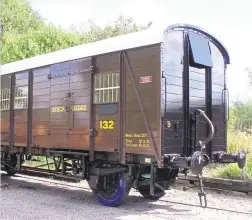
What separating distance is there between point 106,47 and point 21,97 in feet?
11.8

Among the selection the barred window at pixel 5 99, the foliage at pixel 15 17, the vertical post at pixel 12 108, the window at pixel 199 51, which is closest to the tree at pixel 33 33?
the foliage at pixel 15 17

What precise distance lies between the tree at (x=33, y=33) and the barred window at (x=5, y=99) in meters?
10.7

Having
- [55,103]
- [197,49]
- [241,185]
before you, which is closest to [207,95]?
[197,49]

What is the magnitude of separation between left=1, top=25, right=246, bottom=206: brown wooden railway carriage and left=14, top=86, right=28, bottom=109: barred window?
657 millimetres

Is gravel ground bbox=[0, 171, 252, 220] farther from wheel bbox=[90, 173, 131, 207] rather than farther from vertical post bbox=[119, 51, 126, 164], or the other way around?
vertical post bbox=[119, 51, 126, 164]

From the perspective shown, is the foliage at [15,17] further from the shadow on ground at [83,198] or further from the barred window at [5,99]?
the shadow on ground at [83,198]

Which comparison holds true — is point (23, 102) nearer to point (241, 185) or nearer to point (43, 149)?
point (43, 149)

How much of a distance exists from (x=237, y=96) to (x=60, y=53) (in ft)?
141

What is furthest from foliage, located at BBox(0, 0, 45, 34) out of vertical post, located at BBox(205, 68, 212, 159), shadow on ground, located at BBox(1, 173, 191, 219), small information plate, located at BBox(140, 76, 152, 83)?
small information plate, located at BBox(140, 76, 152, 83)

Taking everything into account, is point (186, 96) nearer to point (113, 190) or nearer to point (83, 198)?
point (113, 190)

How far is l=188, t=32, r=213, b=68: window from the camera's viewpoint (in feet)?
25.4

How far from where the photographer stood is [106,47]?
317 inches

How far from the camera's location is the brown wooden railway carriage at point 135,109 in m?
7.09

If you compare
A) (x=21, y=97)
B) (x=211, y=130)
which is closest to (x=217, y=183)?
(x=211, y=130)
